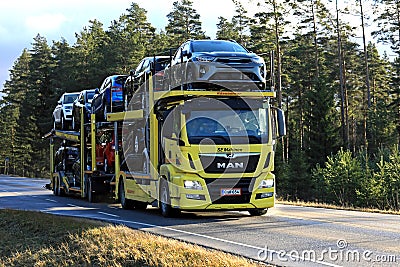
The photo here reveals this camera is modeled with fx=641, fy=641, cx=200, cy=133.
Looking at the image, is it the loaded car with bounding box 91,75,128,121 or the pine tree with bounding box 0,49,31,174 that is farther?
the pine tree with bounding box 0,49,31,174

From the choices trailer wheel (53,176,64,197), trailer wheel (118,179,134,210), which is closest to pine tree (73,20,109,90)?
trailer wheel (53,176,64,197)

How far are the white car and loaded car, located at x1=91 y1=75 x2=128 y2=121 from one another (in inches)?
168

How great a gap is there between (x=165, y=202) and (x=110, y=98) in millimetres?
6239

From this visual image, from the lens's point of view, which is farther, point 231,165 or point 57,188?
point 57,188

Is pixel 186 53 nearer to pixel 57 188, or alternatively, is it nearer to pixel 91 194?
pixel 91 194

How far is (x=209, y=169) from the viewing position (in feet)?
47.5

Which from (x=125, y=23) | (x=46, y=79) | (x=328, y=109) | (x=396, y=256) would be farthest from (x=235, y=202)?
(x=46, y=79)

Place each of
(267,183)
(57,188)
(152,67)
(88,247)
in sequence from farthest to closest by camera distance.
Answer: (57,188) → (152,67) → (267,183) → (88,247)

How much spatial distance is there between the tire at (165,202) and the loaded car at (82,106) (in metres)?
8.24

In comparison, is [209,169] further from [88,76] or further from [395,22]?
[88,76]

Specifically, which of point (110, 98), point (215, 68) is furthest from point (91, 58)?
point (215, 68)

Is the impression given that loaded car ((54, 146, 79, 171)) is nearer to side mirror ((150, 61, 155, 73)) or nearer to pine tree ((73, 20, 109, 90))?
side mirror ((150, 61, 155, 73))

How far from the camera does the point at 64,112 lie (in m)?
26.6

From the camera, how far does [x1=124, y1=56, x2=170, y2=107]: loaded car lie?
1641cm
